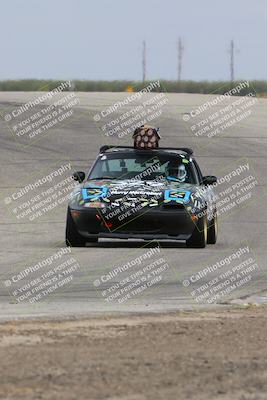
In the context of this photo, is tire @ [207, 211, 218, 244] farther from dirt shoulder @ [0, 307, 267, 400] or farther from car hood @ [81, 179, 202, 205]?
dirt shoulder @ [0, 307, 267, 400]

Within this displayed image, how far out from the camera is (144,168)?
19.0 m

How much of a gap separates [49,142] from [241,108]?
50.9ft

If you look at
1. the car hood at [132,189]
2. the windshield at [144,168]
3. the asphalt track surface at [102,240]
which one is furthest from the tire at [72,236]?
the windshield at [144,168]

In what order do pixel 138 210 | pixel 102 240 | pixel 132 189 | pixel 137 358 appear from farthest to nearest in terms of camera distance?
pixel 102 240 → pixel 132 189 → pixel 138 210 → pixel 137 358

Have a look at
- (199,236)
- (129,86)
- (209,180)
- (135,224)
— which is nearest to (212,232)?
(209,180)

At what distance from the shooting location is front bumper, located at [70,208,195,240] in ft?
58.2

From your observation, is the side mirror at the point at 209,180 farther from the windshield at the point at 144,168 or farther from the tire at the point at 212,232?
the tire at the point at 212,232

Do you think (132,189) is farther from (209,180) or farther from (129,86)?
(129,86)

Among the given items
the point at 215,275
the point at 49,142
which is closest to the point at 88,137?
the point at 49,142

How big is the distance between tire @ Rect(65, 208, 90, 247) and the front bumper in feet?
0.25

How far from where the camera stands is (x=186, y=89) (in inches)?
3285

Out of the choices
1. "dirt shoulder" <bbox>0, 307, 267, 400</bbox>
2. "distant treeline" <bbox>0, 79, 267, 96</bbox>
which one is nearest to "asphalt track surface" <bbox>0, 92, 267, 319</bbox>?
"dirt shoulder" <bbox>0, 307, 267, 400</bbox>

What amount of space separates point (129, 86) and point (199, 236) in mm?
67923

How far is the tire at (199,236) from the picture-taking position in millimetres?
18047
